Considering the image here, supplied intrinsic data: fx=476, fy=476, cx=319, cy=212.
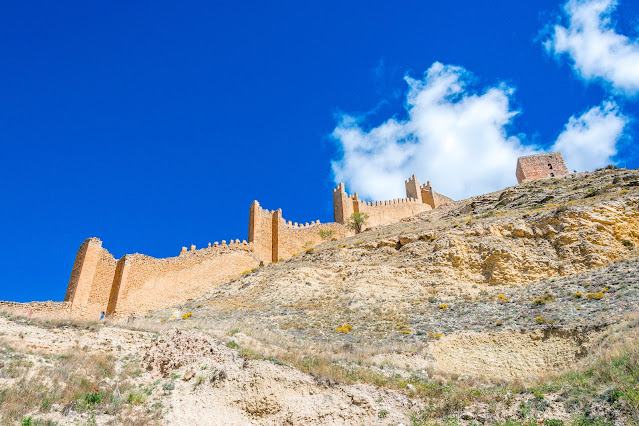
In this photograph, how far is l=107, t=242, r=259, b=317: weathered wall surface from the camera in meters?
26.5

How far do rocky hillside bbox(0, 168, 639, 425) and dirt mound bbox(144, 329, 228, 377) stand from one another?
42mm

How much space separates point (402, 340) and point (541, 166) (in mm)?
35914

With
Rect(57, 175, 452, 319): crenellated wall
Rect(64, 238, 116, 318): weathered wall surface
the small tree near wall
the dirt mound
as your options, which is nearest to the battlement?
Rect(57, 175, 452, 319): crenellated wall

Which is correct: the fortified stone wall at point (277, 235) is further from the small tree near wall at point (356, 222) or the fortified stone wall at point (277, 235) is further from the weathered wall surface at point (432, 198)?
the weathered wall surface at point (432, 198)

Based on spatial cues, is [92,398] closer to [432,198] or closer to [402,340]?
[402,340]

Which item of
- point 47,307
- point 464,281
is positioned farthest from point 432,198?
point 47,307

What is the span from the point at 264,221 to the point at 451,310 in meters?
22.8

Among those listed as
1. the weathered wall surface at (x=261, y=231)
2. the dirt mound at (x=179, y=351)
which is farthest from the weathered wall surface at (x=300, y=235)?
the dirt mound at (x=179, y=351)

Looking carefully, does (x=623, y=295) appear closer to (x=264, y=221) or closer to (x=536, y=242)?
(x=536, y=242)

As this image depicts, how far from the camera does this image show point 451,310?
16234 mm

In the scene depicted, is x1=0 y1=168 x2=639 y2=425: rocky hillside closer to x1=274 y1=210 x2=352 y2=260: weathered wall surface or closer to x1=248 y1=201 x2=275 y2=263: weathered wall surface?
x1=248 y1=201 x2=275 y2=263: weathered wall surface

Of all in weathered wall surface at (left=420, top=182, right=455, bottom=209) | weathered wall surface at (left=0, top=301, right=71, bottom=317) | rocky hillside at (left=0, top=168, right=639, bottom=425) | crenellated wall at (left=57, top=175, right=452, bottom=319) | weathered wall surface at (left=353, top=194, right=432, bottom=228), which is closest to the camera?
rocky hillside at (left=0, top=168, right=639, bottom=425)

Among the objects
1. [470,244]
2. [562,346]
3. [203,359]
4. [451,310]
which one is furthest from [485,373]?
[470,244]

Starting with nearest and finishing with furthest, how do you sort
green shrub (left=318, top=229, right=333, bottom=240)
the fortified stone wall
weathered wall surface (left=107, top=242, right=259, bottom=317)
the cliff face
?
the cliff face, weathered wall surface (left=107, top=242, right=259, bottom=317), the fortified stone wall, green shrub (left=318, top=229, right=333, bottom=240)
